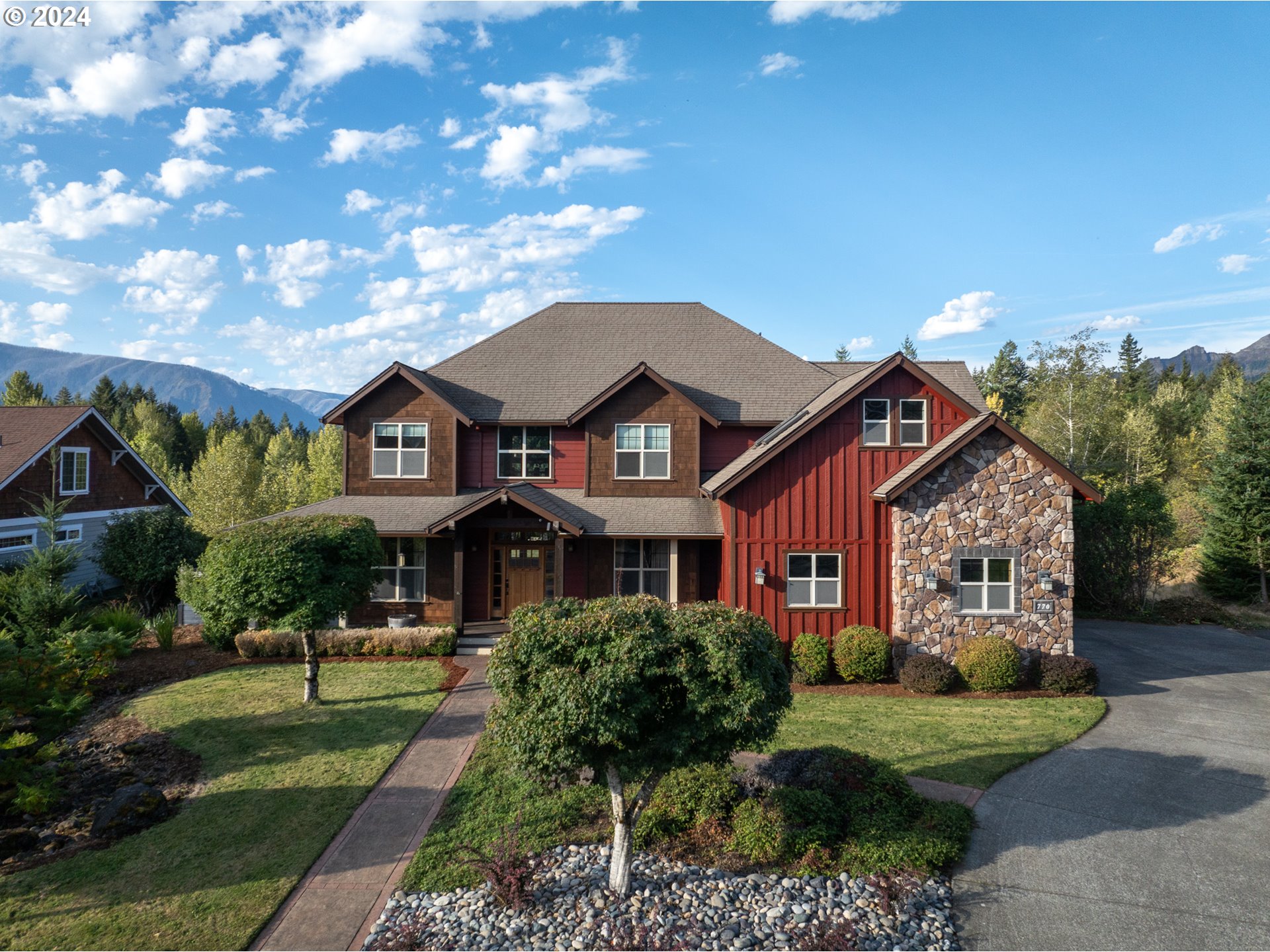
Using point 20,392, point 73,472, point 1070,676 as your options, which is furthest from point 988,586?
point 20,392

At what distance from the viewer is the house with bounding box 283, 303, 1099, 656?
47.5 feet

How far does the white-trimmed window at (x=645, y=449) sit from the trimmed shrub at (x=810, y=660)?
629cm

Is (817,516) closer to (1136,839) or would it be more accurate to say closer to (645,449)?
(645,449)

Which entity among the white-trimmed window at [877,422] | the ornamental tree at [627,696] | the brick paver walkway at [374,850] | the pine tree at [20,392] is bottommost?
the brick paver walkway at [374,850]

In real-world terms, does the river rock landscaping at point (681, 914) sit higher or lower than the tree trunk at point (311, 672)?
lower

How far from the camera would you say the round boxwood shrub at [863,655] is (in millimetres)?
14352

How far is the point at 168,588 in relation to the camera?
22781 mm

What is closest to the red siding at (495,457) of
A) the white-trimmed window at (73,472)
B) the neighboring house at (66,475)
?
the neighboring house at (66,475)

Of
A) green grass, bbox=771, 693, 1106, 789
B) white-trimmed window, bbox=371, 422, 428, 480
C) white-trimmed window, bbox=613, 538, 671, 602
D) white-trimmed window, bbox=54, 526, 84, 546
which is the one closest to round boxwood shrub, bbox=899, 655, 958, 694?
green grass, bbox=771, 693, 1106, 789

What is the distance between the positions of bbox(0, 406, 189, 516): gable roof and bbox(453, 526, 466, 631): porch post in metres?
14.9

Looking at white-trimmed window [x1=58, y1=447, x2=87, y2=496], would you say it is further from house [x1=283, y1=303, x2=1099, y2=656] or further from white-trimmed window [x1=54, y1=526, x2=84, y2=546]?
house [x1=283, y1=303, x2=1099, y2=656]

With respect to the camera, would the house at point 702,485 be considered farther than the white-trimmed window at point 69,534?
No

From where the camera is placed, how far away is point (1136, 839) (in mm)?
8188

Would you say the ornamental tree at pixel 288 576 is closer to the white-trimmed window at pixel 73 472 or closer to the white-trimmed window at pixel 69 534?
the white-trimmed window at pixel 69 534
